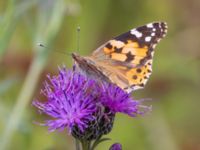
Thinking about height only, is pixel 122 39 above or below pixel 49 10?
below

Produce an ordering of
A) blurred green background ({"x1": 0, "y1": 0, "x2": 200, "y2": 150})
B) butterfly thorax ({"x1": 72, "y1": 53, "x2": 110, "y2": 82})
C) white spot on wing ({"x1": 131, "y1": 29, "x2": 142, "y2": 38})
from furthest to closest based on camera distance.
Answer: blurred green background ({"x1": 0, "y1": 0, "x2": 200, "y2": 150}) < white spot on wing ({"x1": 131, "y1": 29, "x2": 142, "y2": 38}) < butterfly thorax ({"x1": 72, "y1": 53, "x2": 110, "y2": 82})

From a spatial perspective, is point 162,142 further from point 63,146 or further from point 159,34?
point 159,34

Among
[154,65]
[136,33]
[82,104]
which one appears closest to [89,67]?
[82,104]

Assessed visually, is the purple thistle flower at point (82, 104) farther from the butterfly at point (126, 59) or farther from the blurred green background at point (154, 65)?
the blurred green background at point (154, 65)

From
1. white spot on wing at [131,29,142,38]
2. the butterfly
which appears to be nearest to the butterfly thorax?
the butterfly

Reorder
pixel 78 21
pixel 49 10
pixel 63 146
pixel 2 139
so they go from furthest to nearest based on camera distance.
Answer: pixel 78 21 → pixel 63 146 → pixel 49 10 → pixel 2 139

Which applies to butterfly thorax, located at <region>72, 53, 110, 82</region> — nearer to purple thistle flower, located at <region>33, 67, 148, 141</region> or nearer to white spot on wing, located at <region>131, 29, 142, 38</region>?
purple thistle flower, located at <region>33, 67, 148, 141</region>

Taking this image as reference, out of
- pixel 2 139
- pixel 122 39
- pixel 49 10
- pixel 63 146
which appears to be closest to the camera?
pixel 122 39

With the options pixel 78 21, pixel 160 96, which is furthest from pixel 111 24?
pixel 160 96
